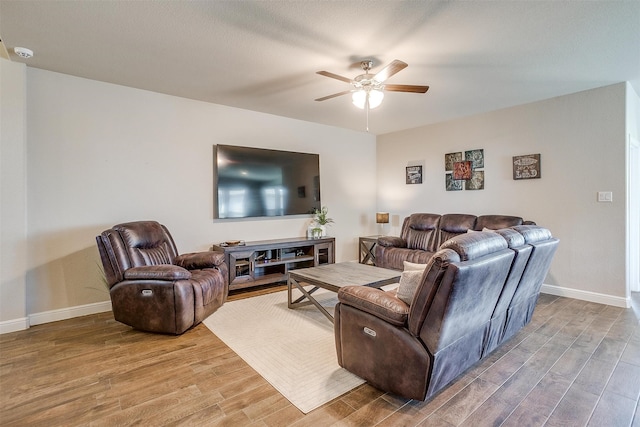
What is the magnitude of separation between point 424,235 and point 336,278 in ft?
7.96

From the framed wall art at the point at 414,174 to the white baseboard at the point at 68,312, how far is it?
199 inches

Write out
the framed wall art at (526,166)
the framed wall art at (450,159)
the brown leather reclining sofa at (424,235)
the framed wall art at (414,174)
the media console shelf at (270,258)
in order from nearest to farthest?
the media console shelf at (270,258) < the framed wall art at (526,166) < the brown leather reclining sofa at (424,235) < the framed wall art at (450,159) < the framed wall art at (414,174)

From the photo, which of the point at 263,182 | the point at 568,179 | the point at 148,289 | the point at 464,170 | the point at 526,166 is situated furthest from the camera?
the point at 464,170

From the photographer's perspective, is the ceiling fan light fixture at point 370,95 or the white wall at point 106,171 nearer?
the ceiling fan light fixture at point 370,95

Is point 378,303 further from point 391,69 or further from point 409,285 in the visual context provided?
point 391,69

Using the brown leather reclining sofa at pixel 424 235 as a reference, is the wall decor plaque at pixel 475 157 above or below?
above

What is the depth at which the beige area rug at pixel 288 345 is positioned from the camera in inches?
79.9

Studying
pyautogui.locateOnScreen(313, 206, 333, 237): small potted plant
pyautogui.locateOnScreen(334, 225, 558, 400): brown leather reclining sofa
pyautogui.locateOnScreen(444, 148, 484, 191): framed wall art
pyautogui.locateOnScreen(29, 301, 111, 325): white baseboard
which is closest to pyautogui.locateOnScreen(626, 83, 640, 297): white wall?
pyautogui.locateOnScreen(444, 148, 484, 191): framed wall art

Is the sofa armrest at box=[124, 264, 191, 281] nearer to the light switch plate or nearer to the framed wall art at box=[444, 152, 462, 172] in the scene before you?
the framed wall art at box=[444, 152, 462, 172]

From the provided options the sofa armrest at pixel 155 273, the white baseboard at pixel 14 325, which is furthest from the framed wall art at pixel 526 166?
the white baseboard at pixel 14 325

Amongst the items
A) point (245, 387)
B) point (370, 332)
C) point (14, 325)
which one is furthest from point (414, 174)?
point (14, 325)

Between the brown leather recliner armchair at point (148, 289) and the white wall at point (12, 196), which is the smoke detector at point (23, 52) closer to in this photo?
the white wall at point (12, 196)

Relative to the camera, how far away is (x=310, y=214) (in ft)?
17.6

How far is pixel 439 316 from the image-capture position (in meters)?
1.65
